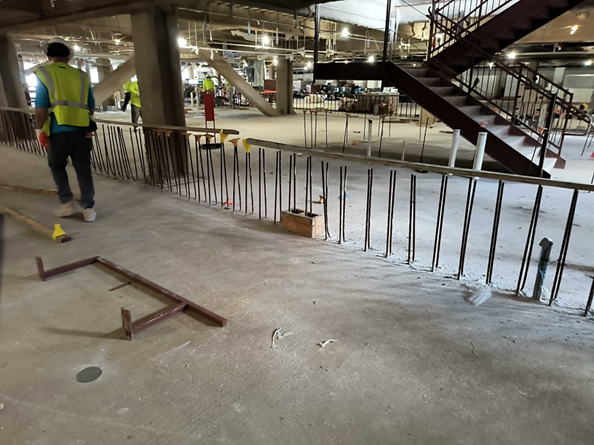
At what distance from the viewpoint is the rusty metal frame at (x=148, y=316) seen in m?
2.53

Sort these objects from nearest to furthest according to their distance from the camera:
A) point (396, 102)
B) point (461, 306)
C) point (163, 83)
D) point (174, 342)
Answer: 1. point (174, 342)
2. point (461, 306)
3. point (163, 83)
4. point (396, 102)

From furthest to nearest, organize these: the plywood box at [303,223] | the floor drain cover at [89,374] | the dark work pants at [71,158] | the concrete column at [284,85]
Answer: the concrete column at [284,85], the dark work pants at [71,158], the plywood box at [303,223], the floor drain cover at [89,374]

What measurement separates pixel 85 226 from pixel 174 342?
9.16ft

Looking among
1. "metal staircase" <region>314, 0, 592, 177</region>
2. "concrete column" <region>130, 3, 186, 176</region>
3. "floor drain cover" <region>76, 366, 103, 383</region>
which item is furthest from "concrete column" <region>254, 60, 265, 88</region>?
"floor drain cover" <region>76, 366, 103, 383</region>

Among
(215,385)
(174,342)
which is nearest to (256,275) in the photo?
(174,342)

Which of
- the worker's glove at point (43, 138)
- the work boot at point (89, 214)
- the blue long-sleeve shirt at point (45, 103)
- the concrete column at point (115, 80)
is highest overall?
the concrete column at point (115, 80)

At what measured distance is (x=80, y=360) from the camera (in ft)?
7.63

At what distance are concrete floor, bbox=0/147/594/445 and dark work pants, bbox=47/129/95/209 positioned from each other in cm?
117

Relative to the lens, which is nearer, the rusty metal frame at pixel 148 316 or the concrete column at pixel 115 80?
the rusty metal frame at pixel 148 316

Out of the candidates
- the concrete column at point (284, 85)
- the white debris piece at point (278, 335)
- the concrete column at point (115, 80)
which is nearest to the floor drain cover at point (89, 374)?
the white debris piece at point (278, 335)

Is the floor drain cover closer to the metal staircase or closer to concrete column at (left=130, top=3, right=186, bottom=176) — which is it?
concrete column at (left=130, top=3, right=186, bottom=176)

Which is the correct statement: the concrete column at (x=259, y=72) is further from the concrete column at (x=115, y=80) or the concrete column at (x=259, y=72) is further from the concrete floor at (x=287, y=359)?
the concrete floor at (x=287, y=359)

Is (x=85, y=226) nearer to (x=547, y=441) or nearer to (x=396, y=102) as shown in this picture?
(x=547, y=441)

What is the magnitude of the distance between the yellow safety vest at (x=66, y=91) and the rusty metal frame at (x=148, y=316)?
71.3 inches
